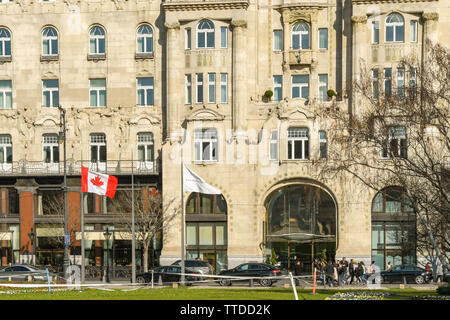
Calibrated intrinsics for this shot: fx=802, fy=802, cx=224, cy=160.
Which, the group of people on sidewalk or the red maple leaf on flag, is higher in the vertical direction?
the red maple leaf on flag

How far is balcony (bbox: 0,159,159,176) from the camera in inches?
2576

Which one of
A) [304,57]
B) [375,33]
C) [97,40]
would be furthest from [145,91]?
[375,33]

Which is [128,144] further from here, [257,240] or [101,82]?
[257,240]

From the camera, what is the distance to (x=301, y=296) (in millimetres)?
36719

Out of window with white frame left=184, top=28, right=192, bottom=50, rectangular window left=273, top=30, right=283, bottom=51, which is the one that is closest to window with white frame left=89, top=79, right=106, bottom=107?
window with white frame left=184, top=28, right=192, bottom=50

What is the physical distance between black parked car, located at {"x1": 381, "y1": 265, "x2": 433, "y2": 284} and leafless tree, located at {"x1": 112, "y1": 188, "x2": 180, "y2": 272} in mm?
17299

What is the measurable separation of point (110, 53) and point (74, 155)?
8975mm

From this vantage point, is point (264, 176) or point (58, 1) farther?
point (58, 1)

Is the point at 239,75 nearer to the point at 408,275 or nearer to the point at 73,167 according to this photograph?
the point at 73,167

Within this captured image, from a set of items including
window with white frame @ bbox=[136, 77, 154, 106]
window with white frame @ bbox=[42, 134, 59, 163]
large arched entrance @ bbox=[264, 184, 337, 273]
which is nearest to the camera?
large arched entrance @ bbox=[264, 184, 337, 273]

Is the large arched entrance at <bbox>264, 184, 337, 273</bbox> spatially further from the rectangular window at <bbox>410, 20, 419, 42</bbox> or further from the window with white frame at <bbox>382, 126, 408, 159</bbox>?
the window with white frame at <bbox>382, 126, 408, 159</bbox>

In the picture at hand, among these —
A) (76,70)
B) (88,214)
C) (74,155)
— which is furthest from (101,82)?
(88,214)

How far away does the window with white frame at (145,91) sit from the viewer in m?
66.3

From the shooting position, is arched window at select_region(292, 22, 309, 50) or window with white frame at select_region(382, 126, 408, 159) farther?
arched window at select_region(292, 22, 309, 50)
